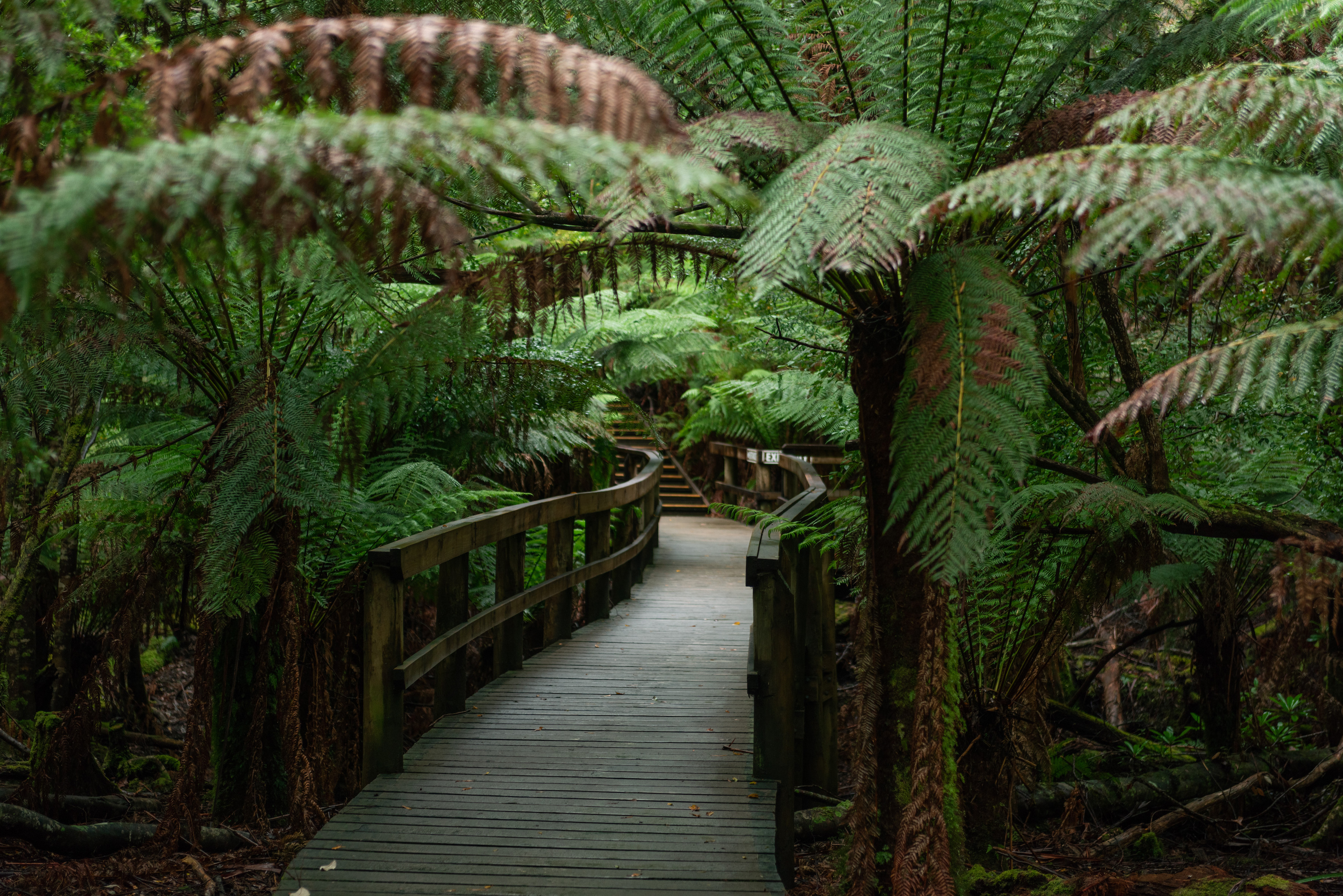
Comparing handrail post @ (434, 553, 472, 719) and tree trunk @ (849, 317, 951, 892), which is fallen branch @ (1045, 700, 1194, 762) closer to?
tree trunk @ (849, 317, 951, 892)

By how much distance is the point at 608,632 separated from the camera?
5613mm

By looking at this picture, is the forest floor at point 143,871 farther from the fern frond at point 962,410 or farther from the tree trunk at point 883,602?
the fern frond at point 962,410

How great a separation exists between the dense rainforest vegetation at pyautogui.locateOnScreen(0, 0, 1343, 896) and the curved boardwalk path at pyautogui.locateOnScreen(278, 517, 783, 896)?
1.19 feet

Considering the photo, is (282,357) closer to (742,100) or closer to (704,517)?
(742,100)

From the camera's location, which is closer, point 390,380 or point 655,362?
point 390,380

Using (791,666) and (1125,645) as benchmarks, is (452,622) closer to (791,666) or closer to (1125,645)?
(791,666)

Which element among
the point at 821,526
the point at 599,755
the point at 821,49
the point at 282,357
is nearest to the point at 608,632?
the point at 821,526

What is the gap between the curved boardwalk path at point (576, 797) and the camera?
101 inches

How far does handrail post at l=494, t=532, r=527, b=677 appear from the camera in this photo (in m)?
4.58

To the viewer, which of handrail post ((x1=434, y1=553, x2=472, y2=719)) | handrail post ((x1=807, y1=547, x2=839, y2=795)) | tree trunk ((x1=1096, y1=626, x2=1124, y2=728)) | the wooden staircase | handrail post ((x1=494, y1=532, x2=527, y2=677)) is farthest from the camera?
the wooden staircase

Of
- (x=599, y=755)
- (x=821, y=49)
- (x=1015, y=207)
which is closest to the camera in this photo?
(x=1015, y=207)

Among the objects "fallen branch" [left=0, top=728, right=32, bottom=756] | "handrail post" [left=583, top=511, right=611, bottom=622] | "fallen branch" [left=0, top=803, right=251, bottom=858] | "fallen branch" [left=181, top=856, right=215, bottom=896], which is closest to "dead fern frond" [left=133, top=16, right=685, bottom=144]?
"fallen branch" [left=181, top=856, right=215, bottom=896]

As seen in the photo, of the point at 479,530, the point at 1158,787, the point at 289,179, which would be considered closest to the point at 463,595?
the point at 479,530

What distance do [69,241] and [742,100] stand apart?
1.70m
